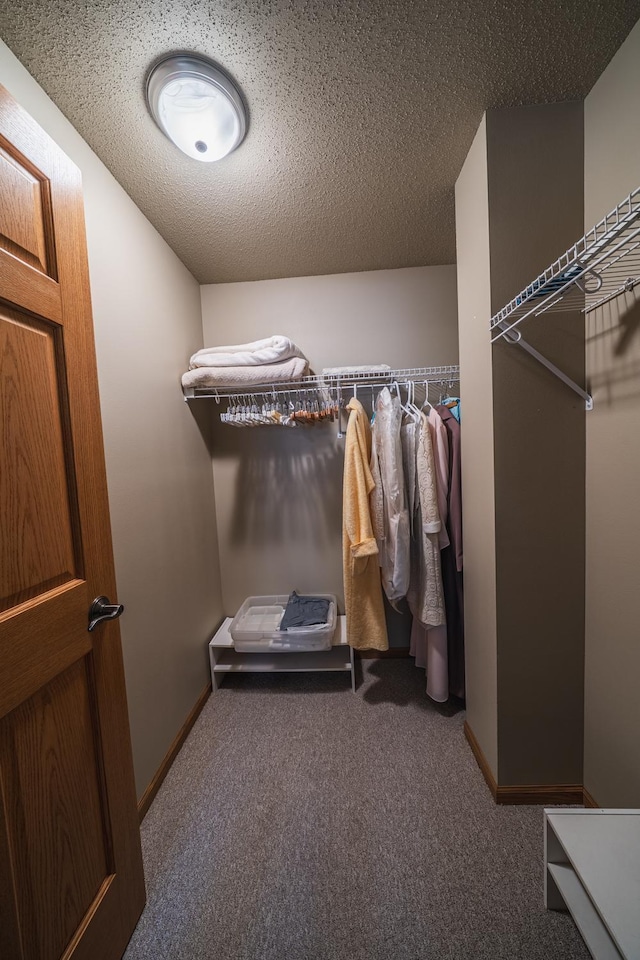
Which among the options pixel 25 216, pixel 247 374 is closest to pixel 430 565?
pixel 247 374

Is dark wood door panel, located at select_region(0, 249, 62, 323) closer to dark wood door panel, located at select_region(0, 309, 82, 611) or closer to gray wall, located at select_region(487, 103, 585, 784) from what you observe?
dark wood door panel, located at select_region(0, 309, 82, 611)

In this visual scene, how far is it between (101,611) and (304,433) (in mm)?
1484

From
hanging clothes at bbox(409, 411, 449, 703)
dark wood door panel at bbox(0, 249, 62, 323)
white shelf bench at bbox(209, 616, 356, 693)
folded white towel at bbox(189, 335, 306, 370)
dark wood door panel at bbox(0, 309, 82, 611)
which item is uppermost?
folded white towel at bbox(189, 335, 306, 370)

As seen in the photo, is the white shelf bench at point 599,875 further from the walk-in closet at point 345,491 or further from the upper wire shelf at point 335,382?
the upper wire shelf at point 335,382

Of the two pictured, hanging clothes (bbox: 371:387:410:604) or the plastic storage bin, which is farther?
the plastic storage bin

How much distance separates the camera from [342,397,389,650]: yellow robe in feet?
5.29

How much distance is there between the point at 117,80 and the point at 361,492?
1.64 m

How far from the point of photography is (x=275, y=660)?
1.95 metres

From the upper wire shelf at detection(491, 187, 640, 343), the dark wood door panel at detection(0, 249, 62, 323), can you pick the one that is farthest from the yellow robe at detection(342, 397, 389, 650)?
the dark wood door panel at detection(0, 249, 62, 323)

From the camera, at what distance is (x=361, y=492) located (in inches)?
63.7

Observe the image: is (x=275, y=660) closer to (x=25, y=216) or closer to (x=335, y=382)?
(x=335, y=382)

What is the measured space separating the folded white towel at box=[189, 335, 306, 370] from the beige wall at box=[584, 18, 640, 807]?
1.27 meters

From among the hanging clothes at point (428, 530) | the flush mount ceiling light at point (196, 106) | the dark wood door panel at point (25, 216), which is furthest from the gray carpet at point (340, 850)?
the flush mount ceiling light at point (196, 106)

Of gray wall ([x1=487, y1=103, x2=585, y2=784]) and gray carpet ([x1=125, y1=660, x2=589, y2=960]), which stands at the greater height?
gray wall ([x1=487, y1=103, x2=585, y2=784])
